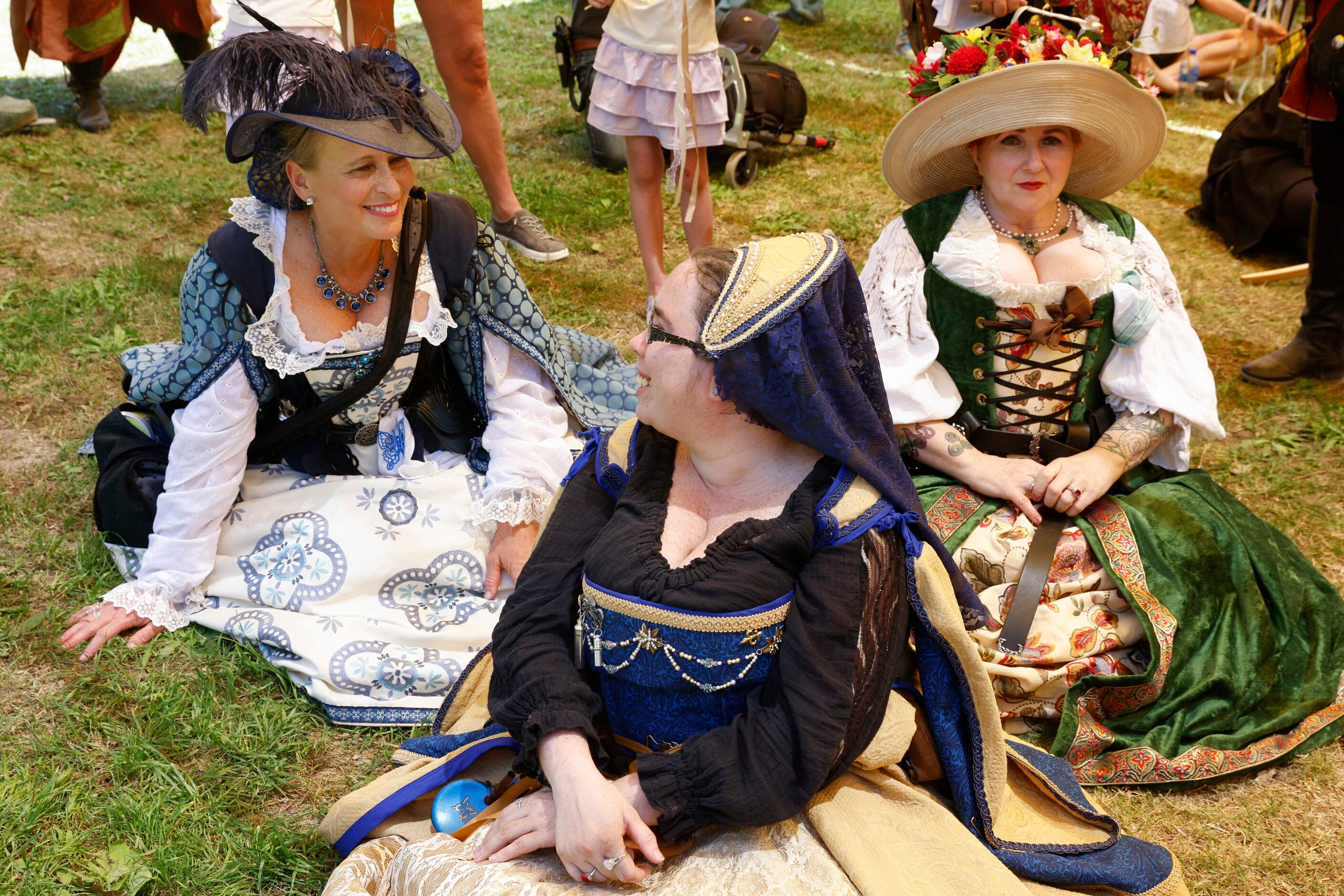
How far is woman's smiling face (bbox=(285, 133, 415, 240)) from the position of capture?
9.35ft

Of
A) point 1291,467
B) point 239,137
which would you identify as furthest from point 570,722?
point 1291,467

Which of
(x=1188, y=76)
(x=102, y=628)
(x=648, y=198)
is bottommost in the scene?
(x=102, y=628)

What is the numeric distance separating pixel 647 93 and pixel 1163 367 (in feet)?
8.72

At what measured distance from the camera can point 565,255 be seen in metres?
5.75

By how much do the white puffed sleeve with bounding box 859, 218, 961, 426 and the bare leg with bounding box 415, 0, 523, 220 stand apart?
2549 millimetres

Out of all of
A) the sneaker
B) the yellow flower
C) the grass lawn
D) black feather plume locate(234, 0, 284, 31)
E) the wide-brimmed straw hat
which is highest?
black feather plume locate(234, 0, 284, 31)

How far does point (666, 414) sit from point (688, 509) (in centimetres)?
23

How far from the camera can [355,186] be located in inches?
113

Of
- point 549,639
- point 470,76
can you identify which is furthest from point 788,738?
point 470,76

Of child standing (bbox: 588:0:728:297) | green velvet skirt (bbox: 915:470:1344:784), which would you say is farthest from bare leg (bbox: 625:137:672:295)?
green velvet skirt (bbox: 915:470:1344:784)

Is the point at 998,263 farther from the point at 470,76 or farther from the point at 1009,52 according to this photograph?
the point at 470,76

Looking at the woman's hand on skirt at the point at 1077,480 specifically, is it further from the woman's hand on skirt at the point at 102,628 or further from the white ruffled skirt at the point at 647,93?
the woman's hand on skirt at the point at 102,628

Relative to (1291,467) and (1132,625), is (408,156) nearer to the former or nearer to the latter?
(1132,625)

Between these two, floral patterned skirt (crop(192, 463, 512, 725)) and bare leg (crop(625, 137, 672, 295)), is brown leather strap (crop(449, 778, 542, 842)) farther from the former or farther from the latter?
bare leg (crop(625, 137, 672, 295))
